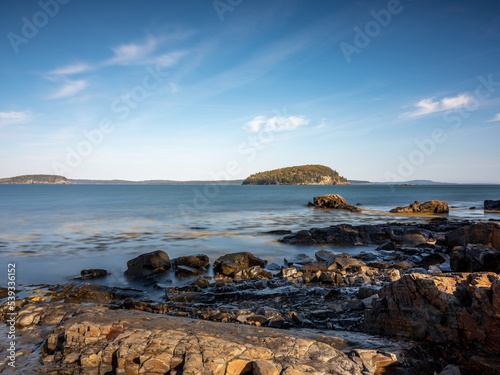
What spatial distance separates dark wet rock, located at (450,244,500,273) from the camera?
1077 cm

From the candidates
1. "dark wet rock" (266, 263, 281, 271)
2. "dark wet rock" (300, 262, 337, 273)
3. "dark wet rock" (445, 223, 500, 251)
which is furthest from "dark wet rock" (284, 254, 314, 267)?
"dark wet rock" (445, 223, 500, 251)

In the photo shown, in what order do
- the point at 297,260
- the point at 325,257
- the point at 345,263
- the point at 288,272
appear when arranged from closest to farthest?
the point at 288,272 < the point at 345,263 < the point at 325,257 < the point at 297,260

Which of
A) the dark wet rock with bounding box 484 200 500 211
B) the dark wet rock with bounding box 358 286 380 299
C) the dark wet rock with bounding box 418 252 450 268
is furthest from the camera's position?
the dark wet rock with bounding box 484 200 500 211

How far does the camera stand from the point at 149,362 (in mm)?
4727

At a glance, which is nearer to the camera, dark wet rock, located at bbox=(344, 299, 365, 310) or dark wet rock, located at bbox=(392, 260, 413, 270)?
dark wet rock, located at bbox=(344, 299, 365, 310)

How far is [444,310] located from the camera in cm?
607

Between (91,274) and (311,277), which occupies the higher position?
(311,277)

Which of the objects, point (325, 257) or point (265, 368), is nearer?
point (265, 368)

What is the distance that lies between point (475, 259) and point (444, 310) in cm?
690

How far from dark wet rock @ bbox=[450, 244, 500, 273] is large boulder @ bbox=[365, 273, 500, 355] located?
5434 mm

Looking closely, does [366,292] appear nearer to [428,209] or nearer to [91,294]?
[91,294]

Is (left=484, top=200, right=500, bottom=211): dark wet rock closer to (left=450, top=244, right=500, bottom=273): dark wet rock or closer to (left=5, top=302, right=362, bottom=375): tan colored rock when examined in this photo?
(left=450, top=244, right=500, bottom=273): dark wet rock

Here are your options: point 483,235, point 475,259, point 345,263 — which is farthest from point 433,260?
point 345,263

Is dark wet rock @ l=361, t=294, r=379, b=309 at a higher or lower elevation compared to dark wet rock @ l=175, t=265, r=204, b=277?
higher
